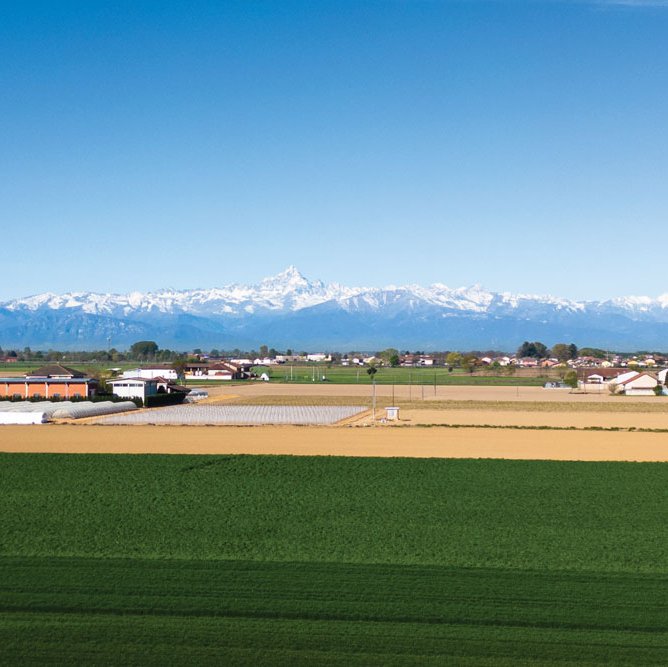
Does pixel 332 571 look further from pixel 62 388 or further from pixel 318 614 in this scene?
pixel 62 388

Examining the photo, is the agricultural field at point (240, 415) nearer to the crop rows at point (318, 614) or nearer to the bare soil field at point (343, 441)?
the bare soil field at point (343, 441)

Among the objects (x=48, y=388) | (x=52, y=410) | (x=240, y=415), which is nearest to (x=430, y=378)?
(x=48, y=388)

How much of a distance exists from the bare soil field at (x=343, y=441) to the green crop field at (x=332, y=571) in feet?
32.4

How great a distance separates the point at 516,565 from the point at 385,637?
4.82 metres

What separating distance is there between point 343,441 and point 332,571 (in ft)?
86.0

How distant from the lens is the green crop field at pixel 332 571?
39.9 ft

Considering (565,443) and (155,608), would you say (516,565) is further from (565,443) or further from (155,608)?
(565,443)

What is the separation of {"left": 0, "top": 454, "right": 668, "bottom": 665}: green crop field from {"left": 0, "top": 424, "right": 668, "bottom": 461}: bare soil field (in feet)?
32.4

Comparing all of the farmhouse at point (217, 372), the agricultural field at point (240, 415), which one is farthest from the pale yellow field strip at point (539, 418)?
the farmhouse at point (217, 372)

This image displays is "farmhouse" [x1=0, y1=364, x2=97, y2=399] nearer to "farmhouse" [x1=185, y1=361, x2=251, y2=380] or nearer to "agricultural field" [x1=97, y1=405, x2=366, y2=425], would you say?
"agricultural field" [x1=97, y1=405, x2=366, y2=425]

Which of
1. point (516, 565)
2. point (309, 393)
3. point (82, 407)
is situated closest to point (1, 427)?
point (82, 407)

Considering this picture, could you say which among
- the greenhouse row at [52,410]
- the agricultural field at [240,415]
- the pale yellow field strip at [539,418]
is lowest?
the pale yellow field strip at [539,418]

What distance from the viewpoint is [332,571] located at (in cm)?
1589

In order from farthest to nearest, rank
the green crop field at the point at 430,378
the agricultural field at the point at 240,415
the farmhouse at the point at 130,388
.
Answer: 1. the green crop field at the point at 430,378
2. the farmhouse at the point at 130,388
3. the agricultural field at the point at 240,415
